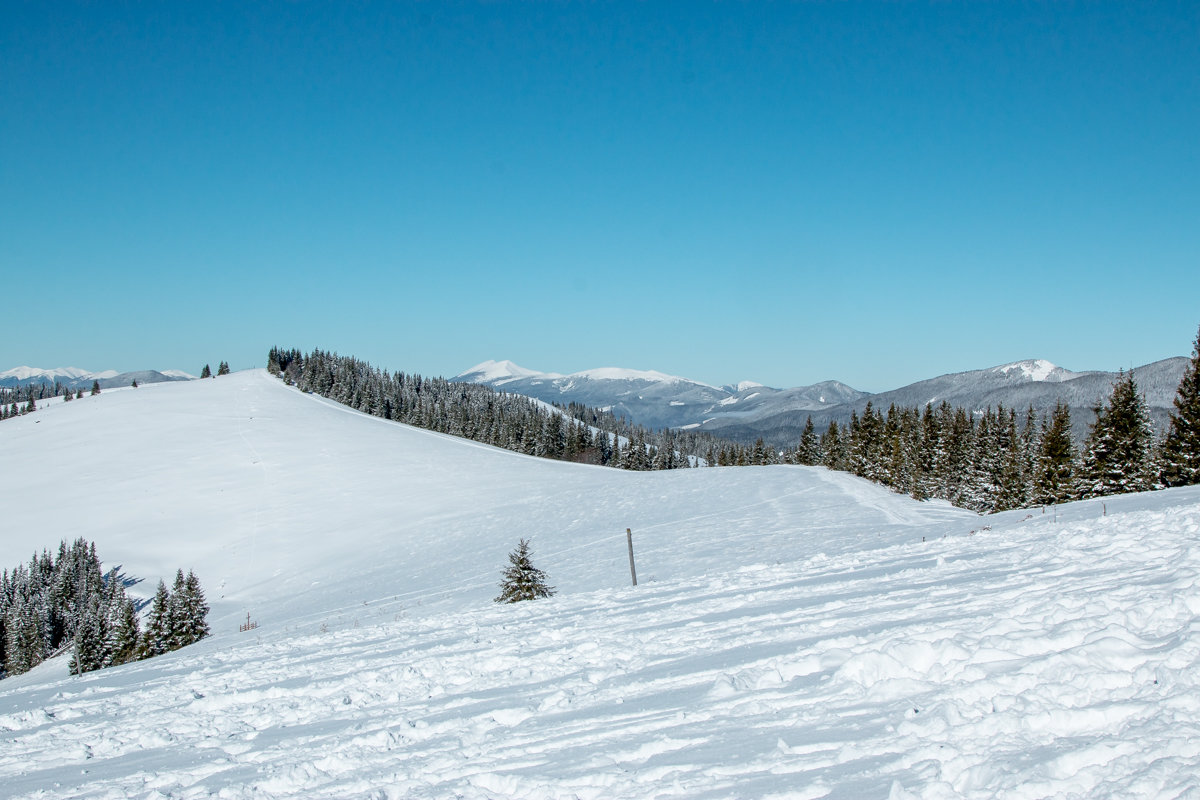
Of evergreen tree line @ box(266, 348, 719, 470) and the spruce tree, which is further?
evergreen tree line @ box(266, 348, 719, 470)

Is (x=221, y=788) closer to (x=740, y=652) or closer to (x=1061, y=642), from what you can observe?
(x=740, y=652)

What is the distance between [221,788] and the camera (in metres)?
5.34

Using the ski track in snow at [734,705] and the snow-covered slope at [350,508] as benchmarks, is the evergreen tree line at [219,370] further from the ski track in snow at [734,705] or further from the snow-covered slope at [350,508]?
the ski track in snow at [734,705]

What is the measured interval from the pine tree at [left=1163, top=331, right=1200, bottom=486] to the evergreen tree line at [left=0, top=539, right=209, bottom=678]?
5212 cm

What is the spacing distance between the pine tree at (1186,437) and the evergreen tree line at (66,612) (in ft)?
171

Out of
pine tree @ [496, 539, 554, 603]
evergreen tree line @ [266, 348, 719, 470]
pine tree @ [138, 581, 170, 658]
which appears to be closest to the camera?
pine tree @ [496, 539, 554, 603]

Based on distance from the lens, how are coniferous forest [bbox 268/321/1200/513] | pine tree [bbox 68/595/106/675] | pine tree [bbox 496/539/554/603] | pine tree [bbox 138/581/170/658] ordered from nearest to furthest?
pine tree [bbox 496/539/554/603] < pine tree [bbox 138/581/170/658] < pine tree [bbox 68/595/106/675] < coniferous forest [bbox 268/321/1200/513]

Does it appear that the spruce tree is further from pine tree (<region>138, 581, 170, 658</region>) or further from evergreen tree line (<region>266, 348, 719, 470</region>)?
evergreen tree line (<region>266, 348, 719, 470</region>)

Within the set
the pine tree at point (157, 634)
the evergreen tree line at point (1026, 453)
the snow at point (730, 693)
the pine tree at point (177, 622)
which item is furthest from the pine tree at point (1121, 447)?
the pine tree at point (157, 634)

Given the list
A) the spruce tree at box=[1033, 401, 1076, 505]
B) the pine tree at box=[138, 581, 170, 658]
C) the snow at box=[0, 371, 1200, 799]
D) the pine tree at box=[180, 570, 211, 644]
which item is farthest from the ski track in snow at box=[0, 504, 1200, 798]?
the spruce tree at box=[1033, 401, 1076, 505]

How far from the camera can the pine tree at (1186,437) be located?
33875 millimetres

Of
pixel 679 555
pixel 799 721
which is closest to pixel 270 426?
pixel 679 555

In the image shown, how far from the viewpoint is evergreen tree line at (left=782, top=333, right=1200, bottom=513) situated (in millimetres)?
36156

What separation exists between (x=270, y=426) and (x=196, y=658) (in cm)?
7280
